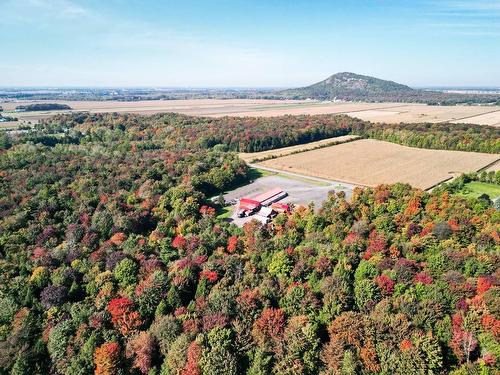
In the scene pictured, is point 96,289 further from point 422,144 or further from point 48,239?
point 422,144

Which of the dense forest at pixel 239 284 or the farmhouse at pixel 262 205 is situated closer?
the dense forest at pixel 239 284

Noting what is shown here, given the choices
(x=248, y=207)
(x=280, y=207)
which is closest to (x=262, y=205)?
(x=248, y=207)

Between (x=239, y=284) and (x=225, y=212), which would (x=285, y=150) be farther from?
(x=239, y=284)

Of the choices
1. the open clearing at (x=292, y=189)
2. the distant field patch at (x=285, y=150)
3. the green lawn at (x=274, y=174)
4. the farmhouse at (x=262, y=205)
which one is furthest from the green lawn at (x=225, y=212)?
the distant field patch at (x=285, y=150)

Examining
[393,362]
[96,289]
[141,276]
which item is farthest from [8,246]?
[393,362]

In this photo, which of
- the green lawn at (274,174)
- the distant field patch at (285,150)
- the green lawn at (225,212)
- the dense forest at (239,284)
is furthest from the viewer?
the distant field patch at (285,150)

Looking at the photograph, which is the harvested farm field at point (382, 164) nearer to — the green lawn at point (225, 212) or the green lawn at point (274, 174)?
the green lawn at point (274, 174)
